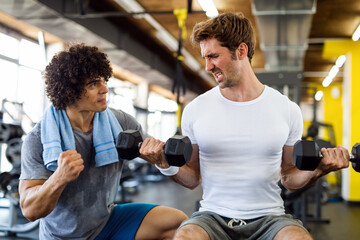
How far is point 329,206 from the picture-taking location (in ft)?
21.0

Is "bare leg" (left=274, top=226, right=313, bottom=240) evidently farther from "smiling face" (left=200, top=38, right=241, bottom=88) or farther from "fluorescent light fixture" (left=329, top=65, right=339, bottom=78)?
"fluorescent light fixture" (left=329, top=65, right=339, bottom=78)

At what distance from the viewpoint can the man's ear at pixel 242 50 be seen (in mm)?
1590

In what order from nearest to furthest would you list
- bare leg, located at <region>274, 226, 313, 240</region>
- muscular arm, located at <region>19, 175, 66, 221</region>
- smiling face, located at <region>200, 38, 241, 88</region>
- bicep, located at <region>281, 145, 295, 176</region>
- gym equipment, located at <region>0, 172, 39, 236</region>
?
bare leg, located at <region>274, 226, 313, 240</region>, muscular arm, located at <region>19, 175, 66, 221</region>, smiling face, located at <region>200, 38, 241, 88</region>, bicep, located at <region>281, 145, 295, 176</region>, gym equipment, located at <region>0, 172, 39, 236</region>

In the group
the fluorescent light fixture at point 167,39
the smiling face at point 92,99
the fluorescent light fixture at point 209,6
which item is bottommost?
the smiling face at point 92,99

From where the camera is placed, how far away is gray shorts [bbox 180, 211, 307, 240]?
1.42 m

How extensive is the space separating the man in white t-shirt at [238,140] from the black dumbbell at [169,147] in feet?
0.41

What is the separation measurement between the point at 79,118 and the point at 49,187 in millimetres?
381

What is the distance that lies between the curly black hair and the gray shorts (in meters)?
0.72

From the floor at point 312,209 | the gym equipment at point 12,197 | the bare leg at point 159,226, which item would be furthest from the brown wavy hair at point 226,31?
the gym equipment at point 12,197

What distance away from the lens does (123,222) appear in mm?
1783

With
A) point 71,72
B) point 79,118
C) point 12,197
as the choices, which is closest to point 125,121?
point 79,118

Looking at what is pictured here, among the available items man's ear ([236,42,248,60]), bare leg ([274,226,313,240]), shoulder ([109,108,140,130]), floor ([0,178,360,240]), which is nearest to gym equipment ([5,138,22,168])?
floor ([0,178,360,240])

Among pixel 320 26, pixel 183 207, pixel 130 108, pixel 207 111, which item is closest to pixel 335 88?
pixel 320 26

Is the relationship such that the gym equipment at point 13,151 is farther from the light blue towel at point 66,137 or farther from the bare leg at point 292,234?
the bare leg at point 292,234
